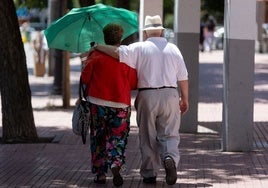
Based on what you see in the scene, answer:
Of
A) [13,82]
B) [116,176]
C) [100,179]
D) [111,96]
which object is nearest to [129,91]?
[111,96]

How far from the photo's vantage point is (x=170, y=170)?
344 inches

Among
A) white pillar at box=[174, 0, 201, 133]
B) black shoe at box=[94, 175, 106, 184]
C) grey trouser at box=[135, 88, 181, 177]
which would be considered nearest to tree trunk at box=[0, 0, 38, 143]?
white pillar at box=[174, 0, 201, 133]

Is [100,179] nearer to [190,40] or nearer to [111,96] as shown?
[111,96]

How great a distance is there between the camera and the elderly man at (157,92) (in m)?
8.82

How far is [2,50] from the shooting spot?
12.6 m

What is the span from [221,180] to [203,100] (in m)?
11.6

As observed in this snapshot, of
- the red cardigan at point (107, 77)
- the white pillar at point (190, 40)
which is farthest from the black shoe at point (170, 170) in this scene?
the white pillar at point (190, 40)

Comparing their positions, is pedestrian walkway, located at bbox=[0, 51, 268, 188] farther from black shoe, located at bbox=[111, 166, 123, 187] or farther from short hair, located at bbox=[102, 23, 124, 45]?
short hair, located at bbox=[102, 23, 124, 45]

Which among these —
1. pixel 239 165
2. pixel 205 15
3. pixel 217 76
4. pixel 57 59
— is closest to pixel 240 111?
pixel 239 165

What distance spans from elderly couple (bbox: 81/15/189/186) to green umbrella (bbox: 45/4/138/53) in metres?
1.88

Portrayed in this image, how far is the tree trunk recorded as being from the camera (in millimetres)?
12570

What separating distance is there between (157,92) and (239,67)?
3127 mm

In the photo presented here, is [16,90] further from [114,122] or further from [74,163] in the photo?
[114,122]

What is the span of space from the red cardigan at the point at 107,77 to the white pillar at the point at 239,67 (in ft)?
10.4
